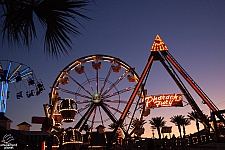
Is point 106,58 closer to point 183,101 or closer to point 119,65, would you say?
point 119,65

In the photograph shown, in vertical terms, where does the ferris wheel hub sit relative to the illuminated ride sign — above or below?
above

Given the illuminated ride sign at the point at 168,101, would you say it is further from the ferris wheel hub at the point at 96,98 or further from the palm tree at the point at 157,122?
the palm tree at the point at 157,122

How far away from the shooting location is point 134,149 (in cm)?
1922

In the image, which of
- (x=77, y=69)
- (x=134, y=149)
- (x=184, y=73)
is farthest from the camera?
(x=77, y=69)

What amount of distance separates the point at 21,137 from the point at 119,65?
18.2 metres

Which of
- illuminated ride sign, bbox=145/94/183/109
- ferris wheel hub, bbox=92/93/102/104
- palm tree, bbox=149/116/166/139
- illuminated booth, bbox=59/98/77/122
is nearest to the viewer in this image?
illuminated booth, bbox=59/98/77/122

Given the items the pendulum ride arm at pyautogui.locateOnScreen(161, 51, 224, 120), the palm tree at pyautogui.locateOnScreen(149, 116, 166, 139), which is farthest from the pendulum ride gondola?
the palm tree at pyautogui.locateOnScreen(149, 116, 166, 139)

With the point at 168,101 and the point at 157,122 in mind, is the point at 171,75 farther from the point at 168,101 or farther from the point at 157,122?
the point at 157,122

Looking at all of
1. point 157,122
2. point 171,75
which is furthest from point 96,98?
point 157,122

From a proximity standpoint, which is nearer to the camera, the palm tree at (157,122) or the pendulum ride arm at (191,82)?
the pendulum ride arm at (191,82)

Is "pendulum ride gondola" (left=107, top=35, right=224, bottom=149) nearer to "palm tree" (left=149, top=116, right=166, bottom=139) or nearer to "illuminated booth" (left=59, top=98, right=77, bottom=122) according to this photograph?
"illuminated booth" (left=59, top=98, right=77, bottom=122)

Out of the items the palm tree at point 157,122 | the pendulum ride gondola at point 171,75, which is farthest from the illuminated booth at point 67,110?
the palm tree at point 157,122

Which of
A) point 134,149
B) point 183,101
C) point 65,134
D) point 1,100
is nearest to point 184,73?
point 183,101

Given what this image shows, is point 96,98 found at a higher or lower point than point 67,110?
higher
